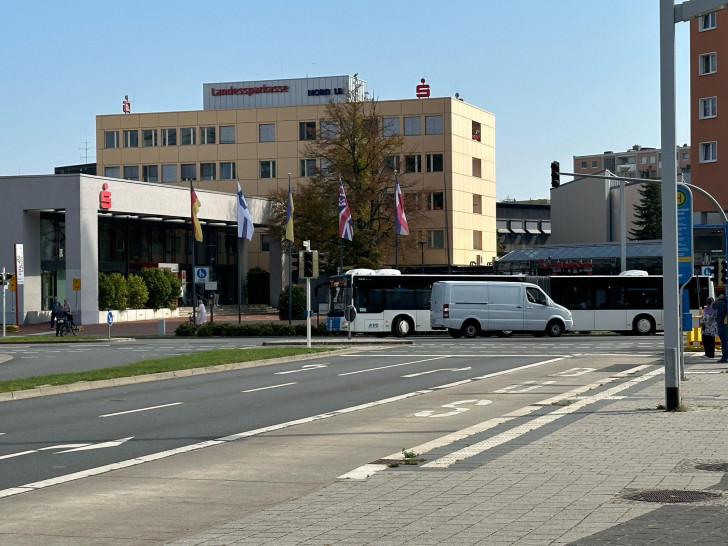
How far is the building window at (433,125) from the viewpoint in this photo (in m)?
90.1

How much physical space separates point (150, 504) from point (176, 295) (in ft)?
219

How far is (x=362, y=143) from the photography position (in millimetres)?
71625

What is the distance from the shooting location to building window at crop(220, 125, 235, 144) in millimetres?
95500

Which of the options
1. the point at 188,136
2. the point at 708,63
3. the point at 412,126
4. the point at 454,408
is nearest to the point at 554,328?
the point at 708,63

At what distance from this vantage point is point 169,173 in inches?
3836

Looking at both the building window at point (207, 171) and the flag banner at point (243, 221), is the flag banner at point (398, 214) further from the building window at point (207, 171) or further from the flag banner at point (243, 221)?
the building window at point (207, 171)

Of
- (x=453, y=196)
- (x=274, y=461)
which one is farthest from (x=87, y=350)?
(x=453, y=196)

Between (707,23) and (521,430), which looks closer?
(521,430)

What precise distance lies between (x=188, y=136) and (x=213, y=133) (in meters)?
2.27

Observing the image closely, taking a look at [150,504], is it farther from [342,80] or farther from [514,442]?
[342,80]

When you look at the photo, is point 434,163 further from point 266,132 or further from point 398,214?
point 398,214

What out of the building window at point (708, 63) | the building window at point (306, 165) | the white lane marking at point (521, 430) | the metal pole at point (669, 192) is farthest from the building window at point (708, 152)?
the metal pole at point (669, 192)

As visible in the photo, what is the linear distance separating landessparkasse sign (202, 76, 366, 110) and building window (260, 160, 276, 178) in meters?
7.77

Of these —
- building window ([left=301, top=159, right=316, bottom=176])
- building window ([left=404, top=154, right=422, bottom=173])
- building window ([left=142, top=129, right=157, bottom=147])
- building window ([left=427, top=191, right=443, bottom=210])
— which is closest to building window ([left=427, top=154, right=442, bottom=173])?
building window ([left=404, top=154, right=422, bottom=173])
